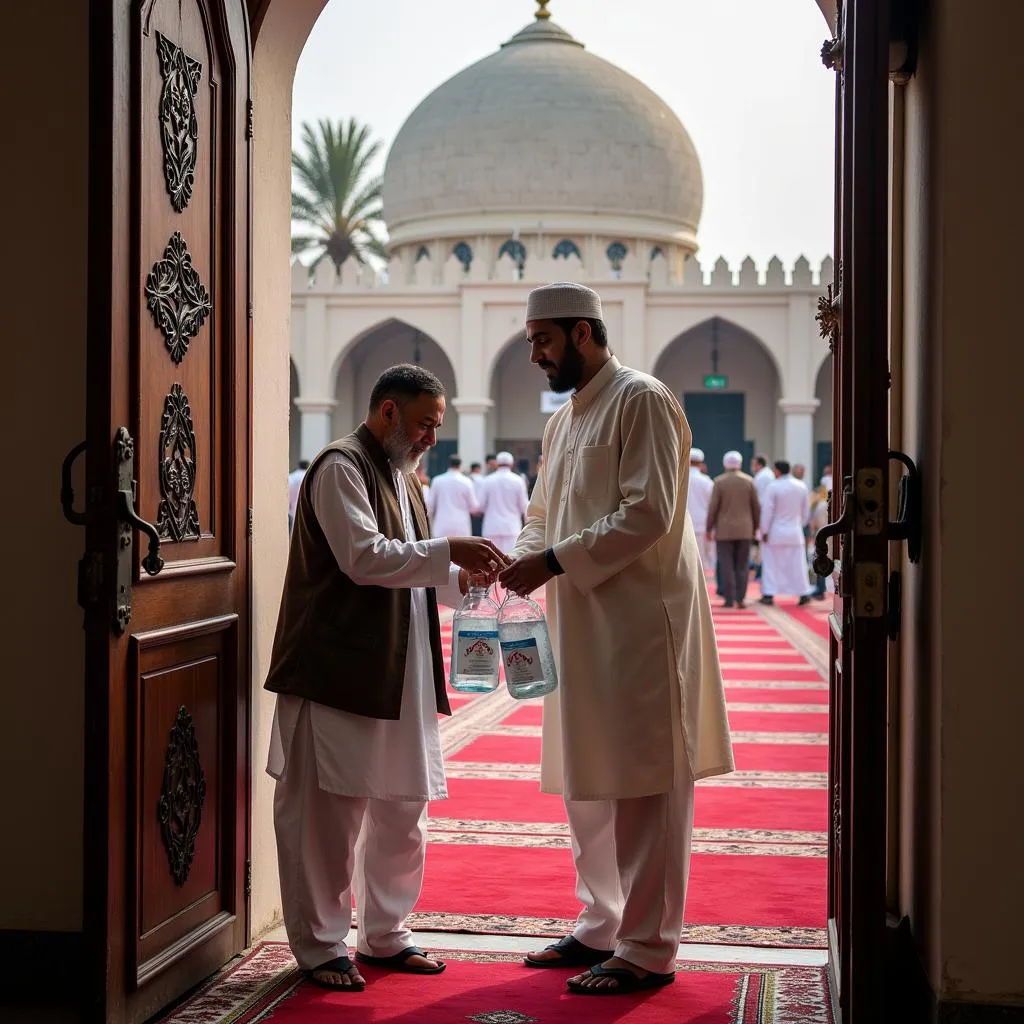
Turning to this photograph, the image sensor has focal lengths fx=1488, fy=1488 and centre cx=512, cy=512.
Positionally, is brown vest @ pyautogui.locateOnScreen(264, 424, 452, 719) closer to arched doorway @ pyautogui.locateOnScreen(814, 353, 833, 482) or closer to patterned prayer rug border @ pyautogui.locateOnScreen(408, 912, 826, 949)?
patterned prayer rug border @ pyautogui.locateOnScreen(408, 912, 826, 949)

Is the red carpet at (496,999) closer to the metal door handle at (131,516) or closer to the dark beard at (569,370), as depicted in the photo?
the metal door handle at (131,516)

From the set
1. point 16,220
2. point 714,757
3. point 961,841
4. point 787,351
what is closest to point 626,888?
point 714,757

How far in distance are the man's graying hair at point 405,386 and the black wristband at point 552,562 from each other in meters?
0.50

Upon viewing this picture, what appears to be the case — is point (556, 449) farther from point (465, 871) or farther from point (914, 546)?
point (465, 871)

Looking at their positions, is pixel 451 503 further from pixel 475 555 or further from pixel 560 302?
pixel 475 555

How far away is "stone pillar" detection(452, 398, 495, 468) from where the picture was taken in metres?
27.5

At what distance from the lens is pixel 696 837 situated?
5.43m

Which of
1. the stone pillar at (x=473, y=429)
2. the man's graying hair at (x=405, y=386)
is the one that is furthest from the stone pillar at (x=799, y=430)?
the man's graying hair at (x=405, y=386)

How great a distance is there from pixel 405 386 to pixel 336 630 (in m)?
0.65

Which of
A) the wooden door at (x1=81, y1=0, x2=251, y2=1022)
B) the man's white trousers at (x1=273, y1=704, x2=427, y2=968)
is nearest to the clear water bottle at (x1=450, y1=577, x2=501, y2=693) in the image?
the man's white trousers at (x1=273, y1=704, x2=427, y2=968)

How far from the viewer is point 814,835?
5.41 metres

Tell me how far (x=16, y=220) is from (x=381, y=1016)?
211cm

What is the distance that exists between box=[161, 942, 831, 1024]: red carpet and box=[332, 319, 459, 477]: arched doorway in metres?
26.0

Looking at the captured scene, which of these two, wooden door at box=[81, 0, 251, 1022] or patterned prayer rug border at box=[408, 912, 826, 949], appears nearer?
wooden door at box=[81, 0, 251, 1022]
